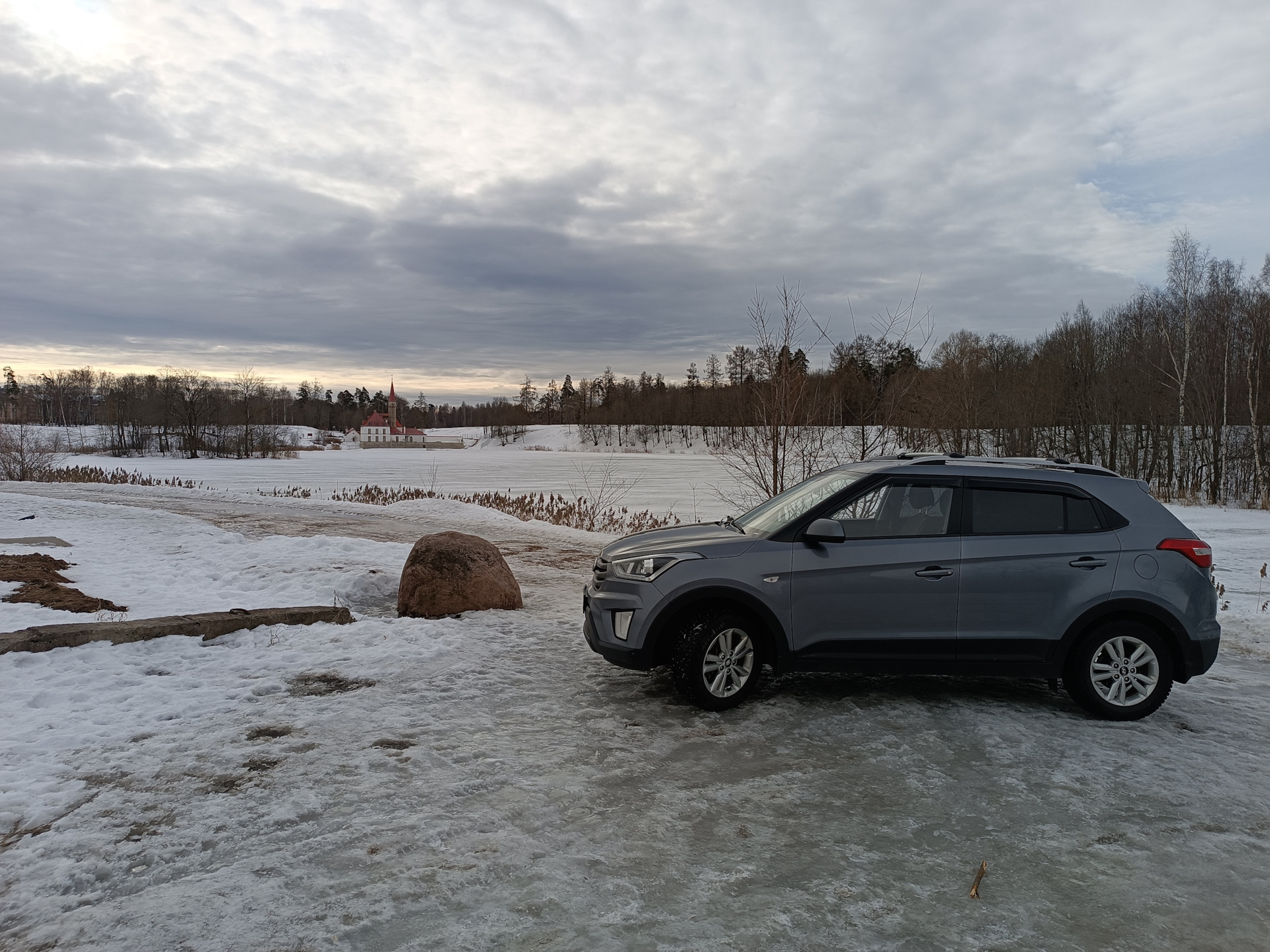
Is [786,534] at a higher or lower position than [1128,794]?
higher

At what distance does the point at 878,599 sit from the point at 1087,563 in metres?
1.51

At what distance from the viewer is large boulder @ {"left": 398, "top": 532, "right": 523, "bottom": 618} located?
8430mm

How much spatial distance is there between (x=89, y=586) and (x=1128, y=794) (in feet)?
33.9

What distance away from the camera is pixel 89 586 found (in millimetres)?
8875

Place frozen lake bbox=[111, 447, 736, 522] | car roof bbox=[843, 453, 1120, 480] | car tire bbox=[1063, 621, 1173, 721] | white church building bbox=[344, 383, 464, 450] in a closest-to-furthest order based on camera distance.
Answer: car tire bbox=[1063, 621, 1173, 721] → car roof bbox=[843, 453, 1120, 480] → frozen lake bbox=[111, 447, 736, 522] → white church building bbox=[344, 383, 464, 450]

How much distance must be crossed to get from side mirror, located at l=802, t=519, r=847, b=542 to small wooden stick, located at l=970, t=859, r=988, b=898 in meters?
2.21

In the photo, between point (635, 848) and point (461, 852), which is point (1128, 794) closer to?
point (635, 848)

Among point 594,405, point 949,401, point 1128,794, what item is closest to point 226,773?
point 1128,794

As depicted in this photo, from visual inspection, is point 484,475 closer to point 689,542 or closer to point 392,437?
Result: point 689,542

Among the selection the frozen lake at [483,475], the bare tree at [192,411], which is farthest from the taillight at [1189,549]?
the bare tree at [192,411]

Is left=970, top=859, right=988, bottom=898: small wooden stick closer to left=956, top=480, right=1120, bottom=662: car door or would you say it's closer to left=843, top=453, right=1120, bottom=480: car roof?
left=956, top=480, right=1120, bottom=662: car door

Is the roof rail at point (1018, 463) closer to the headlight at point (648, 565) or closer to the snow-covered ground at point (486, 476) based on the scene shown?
the headlight at point (648, 565)

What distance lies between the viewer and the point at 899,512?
5652 mm

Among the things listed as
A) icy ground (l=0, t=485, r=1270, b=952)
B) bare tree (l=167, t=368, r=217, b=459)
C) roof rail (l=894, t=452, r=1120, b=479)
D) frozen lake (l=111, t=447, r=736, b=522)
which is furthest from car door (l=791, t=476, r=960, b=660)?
bare tree (l=167, t=368, r=217, b=459)
